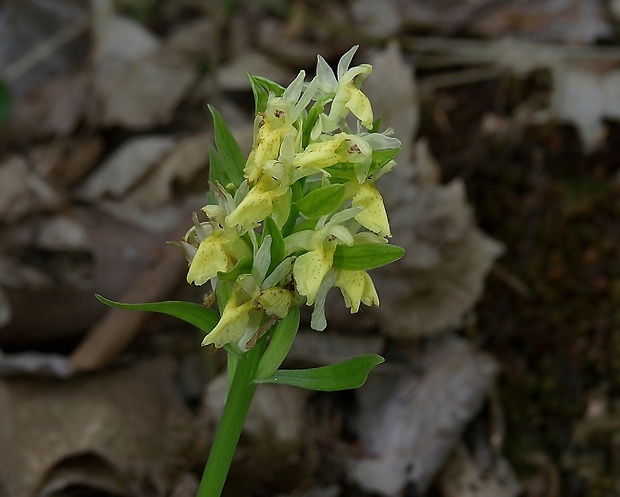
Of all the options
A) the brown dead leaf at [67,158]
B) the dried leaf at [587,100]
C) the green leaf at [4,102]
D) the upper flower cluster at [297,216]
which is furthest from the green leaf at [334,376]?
the green leaf at [4,102]

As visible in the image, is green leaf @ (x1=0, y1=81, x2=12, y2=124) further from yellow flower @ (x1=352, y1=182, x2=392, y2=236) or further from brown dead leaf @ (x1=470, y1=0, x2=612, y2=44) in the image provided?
yellow flower @ (x1=352, y1=182, x2=392, y2=236)

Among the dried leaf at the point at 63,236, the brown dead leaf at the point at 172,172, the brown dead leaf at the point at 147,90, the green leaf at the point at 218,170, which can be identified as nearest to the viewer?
the green leaf at the point at 218,170

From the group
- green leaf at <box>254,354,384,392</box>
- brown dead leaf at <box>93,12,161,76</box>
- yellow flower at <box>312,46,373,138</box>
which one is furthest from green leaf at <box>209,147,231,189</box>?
brown dead leaf at <box>93,12,161,76</box>

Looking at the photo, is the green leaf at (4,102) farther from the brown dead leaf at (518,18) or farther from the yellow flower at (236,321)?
the yellow flower at (236,321)

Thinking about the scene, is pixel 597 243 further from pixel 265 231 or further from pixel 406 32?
pixel 265 231

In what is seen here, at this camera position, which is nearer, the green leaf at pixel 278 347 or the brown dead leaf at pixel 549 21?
the green leaf at pixel 278 347

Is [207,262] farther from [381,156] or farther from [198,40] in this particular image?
[198,40]

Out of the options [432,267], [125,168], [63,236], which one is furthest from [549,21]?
[63,236]
